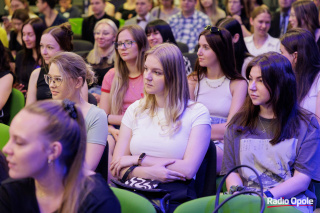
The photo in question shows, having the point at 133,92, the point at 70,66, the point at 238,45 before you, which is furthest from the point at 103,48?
the point at 70,66

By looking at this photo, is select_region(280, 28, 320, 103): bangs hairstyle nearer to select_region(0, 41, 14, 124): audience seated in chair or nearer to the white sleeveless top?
the white sleeveless top

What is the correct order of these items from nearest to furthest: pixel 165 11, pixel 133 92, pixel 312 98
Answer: pixel 312 98 → pixel 133 92 → pixel 165 11

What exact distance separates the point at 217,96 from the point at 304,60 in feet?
2.03

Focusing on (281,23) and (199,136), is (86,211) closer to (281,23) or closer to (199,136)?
(199,136)

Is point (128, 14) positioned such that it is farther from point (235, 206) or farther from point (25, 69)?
point (235, 206)

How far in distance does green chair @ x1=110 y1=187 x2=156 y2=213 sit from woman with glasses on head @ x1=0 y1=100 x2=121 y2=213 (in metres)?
0.19

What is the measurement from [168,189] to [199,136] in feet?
1.03

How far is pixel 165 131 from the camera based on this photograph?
2482 mm

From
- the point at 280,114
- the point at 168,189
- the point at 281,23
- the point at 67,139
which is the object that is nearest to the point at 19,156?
the point at 67,139

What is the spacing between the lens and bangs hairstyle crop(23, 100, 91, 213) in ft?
5.25

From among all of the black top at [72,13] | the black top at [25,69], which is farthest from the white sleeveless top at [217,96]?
the black top at [72,13]

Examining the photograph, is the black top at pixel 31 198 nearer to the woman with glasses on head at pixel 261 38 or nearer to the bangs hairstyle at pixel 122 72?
the bangs hairstyle at pixel 122 72

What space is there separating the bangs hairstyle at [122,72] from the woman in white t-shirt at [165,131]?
2.71 feet

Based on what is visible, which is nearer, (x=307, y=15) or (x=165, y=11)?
(x=307, y=15)
